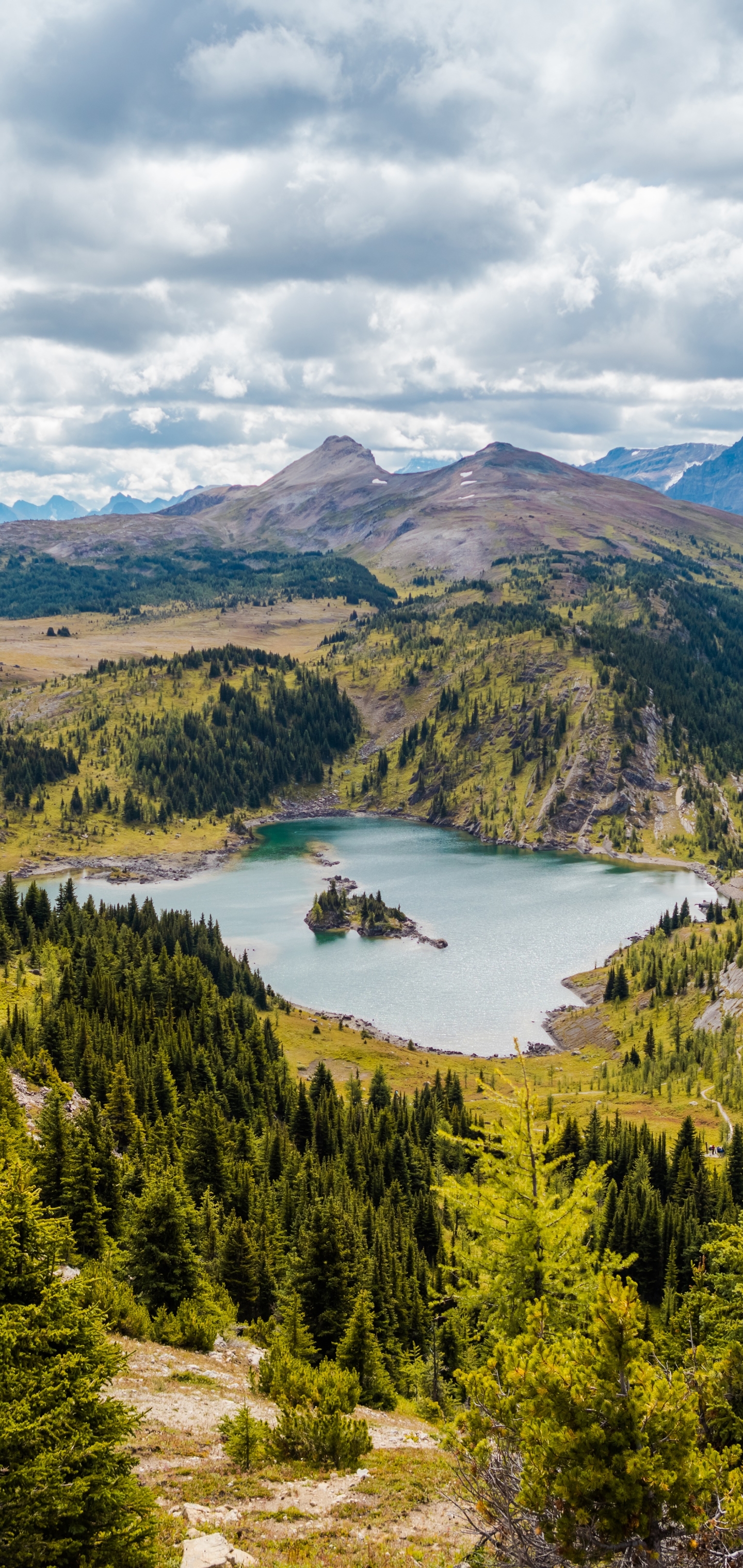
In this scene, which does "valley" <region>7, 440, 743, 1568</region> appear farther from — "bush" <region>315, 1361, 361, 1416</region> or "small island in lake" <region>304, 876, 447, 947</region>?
"small island in lake" <region>304, 876, 447, 947</region>

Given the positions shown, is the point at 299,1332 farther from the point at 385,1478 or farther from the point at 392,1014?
the point at 392,1014

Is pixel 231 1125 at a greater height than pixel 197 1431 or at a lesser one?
lesser

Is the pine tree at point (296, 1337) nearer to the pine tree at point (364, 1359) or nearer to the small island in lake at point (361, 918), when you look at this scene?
the pine tree at point (364, 1359)

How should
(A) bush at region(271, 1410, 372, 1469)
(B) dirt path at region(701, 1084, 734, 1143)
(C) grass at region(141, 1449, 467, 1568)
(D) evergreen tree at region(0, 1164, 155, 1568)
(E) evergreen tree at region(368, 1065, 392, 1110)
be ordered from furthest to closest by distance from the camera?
(E) evergreen tree at region(368, 1065, 392, 1110)
(B) dirt path at region(701, 1084, 734, 1143)
(A) bush at region(271, 1410, 372, 1469)
(C) grass at region(141, 1449, 467, 1568)
(D) evergreen tree at region(0, 1164, 155, 1568)

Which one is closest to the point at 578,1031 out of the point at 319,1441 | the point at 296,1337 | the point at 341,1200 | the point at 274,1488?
the point at 341,1200

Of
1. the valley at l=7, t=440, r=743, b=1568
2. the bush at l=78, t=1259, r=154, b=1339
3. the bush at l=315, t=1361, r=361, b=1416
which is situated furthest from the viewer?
the bush at l=78, t=1259, r=154, b=1339

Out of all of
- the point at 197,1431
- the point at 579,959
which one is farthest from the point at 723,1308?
the point at 579,959

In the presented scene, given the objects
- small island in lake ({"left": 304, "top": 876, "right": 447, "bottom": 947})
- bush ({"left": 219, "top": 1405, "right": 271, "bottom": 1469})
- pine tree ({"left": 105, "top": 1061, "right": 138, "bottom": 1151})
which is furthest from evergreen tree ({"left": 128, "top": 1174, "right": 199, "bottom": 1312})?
small island in lake ({"left": 304, "top": 876, "right": 447, "bottom": 947})
